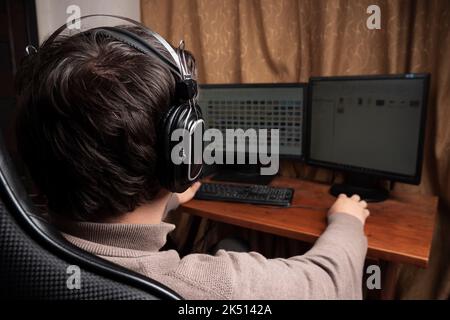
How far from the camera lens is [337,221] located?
887mm

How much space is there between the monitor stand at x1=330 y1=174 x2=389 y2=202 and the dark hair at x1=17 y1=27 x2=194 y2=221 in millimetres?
1005

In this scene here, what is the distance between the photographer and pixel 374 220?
1091mm

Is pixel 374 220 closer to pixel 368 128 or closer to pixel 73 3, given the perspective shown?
pixel 368 128

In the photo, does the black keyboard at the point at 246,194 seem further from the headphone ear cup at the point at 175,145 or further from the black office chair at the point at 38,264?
the black office chair at the point at 38,264

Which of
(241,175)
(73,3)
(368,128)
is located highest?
(73,3)

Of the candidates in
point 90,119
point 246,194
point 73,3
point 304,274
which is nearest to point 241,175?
point 246,194

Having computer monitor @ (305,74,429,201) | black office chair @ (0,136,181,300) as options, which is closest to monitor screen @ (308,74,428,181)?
computer monitor @ (305,74,429,201)

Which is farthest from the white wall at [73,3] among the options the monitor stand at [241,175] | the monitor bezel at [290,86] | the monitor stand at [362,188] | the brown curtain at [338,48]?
the monitor stand at [362,188]

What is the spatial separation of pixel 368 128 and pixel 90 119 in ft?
3.54

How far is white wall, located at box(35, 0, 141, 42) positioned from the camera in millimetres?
1929

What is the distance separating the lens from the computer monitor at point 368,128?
1.15 m

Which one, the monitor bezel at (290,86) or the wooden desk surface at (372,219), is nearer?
the wooden desk surface at (372,219)

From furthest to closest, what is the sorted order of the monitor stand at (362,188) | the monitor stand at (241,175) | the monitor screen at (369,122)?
the monitor stand at (241,175) < the monitor stand at (362,188) < the monitor screen at (369,122)

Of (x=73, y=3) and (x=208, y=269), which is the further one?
(x=73, y=3)
